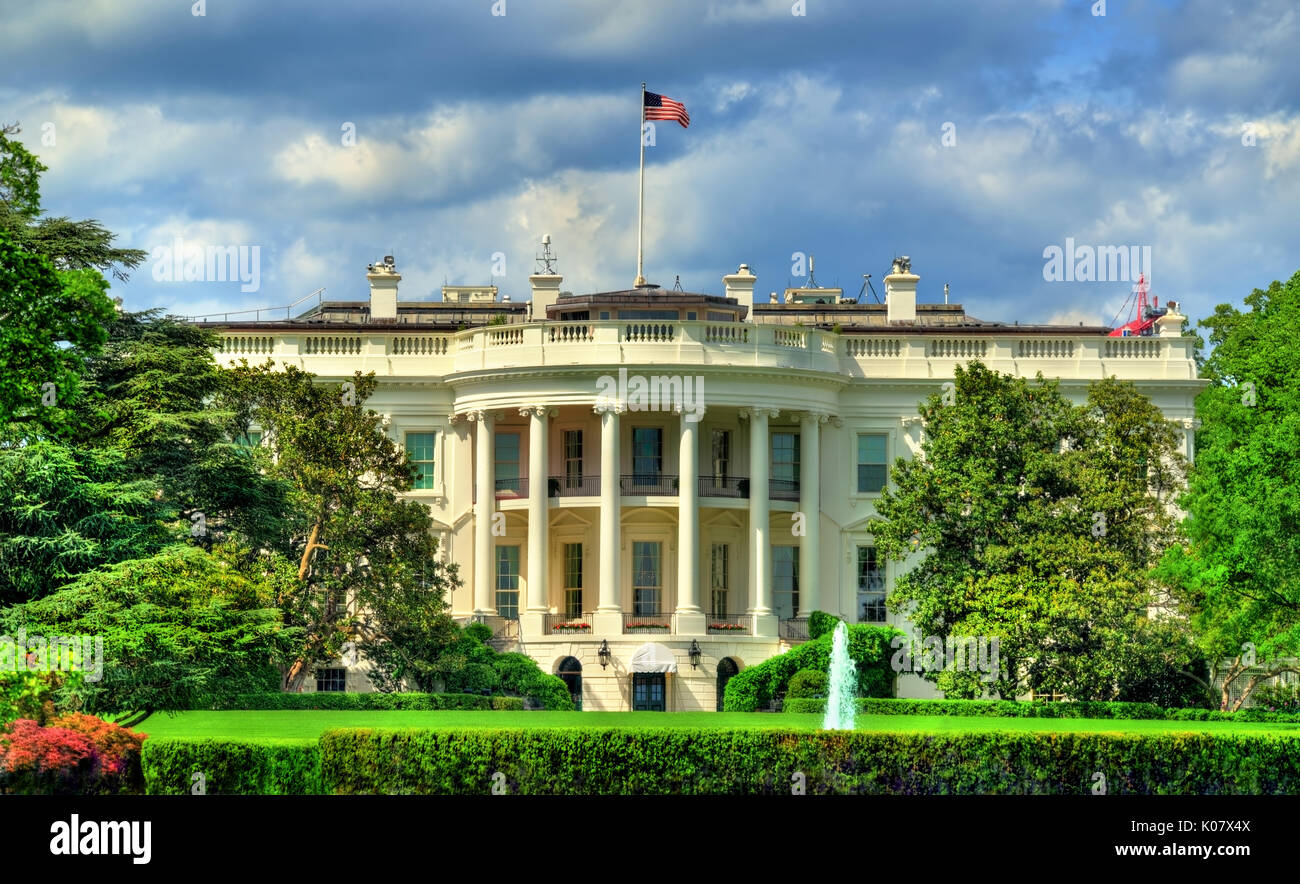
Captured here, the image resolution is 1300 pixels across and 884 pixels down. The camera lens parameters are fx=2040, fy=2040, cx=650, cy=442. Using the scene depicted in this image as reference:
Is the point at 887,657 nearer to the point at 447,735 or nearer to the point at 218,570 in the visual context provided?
the point at 218,570

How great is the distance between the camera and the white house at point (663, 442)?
61.7 metres

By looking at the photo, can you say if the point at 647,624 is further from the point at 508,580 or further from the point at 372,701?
the point at 372,701

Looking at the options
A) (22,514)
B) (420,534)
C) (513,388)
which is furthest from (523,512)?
(22,514)

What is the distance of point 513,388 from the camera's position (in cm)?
6319

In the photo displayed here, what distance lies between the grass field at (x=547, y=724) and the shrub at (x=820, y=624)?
1140 centimetres

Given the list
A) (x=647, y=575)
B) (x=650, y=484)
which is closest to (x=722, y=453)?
(x=650, y=484)

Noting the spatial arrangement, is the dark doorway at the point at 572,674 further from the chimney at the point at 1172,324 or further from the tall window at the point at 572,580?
the chimney at the point at 1172,324

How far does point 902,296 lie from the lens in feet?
239

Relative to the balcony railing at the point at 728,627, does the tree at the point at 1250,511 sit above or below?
above

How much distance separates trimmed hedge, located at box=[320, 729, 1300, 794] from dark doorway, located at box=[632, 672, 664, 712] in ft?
91.4

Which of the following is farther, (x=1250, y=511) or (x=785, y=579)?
(x=785, y=579)

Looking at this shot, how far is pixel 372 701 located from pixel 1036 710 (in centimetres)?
1623

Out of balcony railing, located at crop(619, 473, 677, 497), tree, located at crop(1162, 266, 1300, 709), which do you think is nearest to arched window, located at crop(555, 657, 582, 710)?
balcony railing, located at crop(619, 473, 677, 497)

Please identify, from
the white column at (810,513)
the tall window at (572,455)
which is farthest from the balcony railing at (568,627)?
the white column at (810,513)
